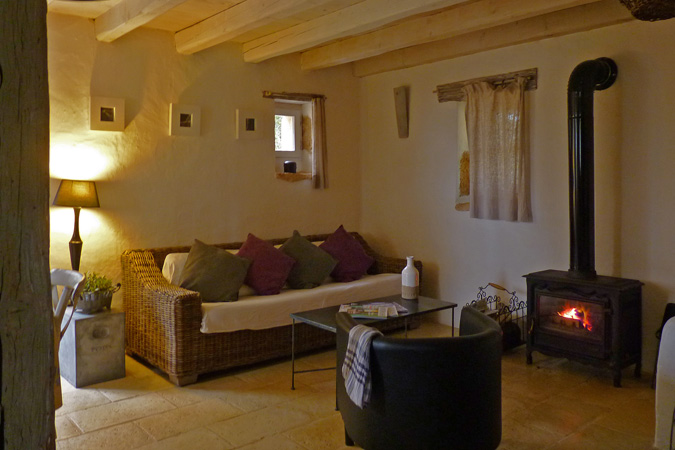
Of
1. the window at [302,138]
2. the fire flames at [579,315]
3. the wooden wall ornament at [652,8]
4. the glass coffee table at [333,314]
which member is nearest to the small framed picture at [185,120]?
the window at [302,138]

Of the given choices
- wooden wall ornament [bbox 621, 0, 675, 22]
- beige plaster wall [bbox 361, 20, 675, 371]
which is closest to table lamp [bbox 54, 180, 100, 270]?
beige plaster wall [bbox 361, 20, 675, 371]

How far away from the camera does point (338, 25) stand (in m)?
4.14

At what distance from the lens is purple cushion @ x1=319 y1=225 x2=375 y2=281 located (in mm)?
4984

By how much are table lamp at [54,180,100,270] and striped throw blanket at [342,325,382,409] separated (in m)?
2.46

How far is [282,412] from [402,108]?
10.4 ft

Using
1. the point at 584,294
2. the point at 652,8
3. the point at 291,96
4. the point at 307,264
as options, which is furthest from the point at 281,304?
the point at 652,8

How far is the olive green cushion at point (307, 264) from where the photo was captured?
183 inches

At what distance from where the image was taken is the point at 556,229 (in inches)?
173

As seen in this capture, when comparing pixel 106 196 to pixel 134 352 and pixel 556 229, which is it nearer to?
pixel 134 352

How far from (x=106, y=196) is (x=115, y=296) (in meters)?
0.78

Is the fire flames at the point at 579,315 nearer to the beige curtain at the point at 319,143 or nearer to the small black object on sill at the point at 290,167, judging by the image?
the beige curtain at the point at 319,143

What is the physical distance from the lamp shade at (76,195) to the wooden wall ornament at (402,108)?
109 inches

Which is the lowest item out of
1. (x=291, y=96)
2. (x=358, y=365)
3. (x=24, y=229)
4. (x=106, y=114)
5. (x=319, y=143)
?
(x=358, y=365)

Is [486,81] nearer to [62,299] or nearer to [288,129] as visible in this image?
[288,129]
